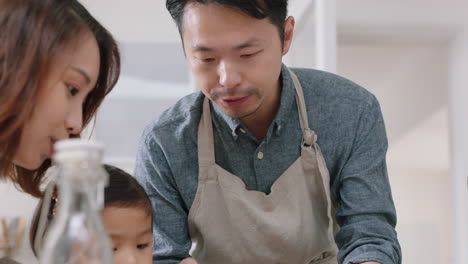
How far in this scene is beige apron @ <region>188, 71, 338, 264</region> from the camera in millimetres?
1412

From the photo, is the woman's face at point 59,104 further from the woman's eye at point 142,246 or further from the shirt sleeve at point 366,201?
the shirt sleeve at point 366,201

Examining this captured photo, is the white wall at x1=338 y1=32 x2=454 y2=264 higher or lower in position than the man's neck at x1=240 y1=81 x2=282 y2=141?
lower

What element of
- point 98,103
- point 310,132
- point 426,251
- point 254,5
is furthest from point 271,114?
point 426,251

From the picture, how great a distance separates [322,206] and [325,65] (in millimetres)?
737

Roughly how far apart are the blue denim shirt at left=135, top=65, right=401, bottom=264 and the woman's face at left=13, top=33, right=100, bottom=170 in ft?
1.46

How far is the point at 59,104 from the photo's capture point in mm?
911

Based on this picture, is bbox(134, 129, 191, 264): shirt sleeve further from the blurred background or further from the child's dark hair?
the blurred background

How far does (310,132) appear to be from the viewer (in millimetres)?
1407

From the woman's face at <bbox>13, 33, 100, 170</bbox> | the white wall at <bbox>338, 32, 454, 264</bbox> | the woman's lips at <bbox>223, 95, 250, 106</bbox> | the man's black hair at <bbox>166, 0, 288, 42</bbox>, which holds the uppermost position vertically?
the man's black hair at <bbox>166, 0, 288, 42</bbox>

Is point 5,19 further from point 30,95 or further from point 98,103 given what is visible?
point 98,103

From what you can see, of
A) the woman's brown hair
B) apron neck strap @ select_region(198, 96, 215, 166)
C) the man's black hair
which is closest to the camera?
the woman's brown hair

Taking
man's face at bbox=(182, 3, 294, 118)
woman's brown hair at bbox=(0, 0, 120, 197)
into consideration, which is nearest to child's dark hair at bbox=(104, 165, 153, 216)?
man's face at bbox=(182, 3, 294, 118)

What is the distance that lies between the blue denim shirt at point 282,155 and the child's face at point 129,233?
0.18ft

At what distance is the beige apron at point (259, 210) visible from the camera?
1412mm
